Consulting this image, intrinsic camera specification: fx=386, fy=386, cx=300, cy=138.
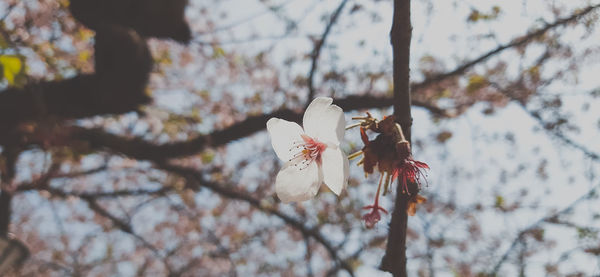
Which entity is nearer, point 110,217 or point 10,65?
point 10,65

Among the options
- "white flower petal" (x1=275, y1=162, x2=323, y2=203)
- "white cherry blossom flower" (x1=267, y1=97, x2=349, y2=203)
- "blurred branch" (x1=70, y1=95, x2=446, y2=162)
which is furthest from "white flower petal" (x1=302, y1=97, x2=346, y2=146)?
"blurred branch" (x1=70, y1=95, x2=446, y2=162)

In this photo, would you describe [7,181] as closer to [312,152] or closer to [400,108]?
[312,152]

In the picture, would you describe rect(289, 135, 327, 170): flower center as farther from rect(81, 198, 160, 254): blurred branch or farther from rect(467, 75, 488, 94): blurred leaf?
rect(81, 198, 160, 254): blurred branch

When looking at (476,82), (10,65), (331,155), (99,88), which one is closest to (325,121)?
(331,155)

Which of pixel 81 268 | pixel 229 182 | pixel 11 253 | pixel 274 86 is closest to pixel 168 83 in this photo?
pixel 274 86

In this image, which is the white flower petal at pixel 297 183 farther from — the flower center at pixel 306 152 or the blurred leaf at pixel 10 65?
the blurred leaf at pixel 10 65

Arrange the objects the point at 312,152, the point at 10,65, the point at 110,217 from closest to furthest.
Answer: the point at 312,152 < the point at 10,65 < the point at 110,217
